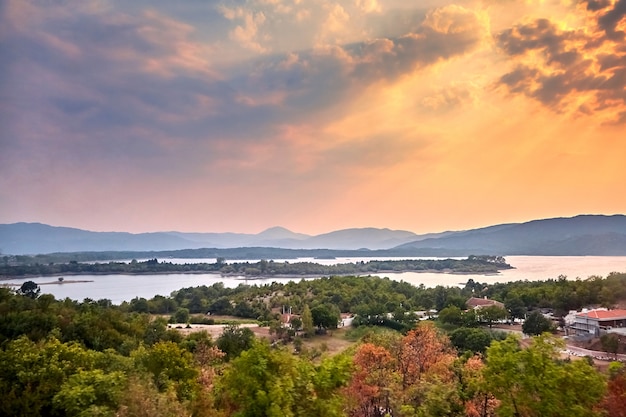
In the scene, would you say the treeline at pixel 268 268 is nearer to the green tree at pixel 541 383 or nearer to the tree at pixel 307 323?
the tree at pixel 307 323

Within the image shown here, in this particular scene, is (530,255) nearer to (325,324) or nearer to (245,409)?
(325,324)

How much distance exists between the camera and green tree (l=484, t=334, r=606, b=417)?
745cm

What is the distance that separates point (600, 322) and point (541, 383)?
949 inches

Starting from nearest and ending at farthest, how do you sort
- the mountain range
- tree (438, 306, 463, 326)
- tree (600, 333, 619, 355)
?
tree (600, 333, 619, 355), tree (438, 306, 463, 326), the mountain range

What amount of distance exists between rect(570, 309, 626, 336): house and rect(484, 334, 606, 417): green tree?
2282 cm

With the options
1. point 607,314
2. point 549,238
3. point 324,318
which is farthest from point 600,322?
point 549,238

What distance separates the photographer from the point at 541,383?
25.3ft

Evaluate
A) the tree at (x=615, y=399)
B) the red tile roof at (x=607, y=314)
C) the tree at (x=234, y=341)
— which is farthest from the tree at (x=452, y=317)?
the tree at (x=615, y=399)

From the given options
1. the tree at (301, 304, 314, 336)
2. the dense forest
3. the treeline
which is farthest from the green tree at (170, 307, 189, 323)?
the treeline

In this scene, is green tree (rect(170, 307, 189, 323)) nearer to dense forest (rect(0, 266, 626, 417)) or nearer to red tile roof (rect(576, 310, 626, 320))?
dense forest (rect(0, 266, 626, 417))

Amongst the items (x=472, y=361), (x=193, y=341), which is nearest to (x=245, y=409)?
(x=472, y=361)

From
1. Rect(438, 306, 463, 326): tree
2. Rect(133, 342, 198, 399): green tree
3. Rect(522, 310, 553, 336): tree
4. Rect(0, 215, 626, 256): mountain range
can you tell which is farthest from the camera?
Rect(0, 215, 626, 256): mountain range

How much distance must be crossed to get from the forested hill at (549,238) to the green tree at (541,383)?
417 ft

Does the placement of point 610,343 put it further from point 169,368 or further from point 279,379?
point 169,368
